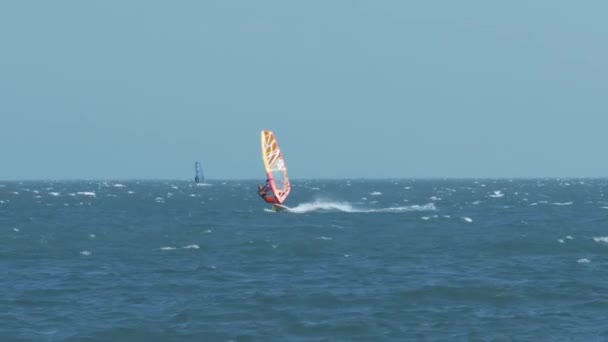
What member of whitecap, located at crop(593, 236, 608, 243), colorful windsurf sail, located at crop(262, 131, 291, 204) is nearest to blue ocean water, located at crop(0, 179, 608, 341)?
whitecap, located at crop(593, 236, 608, 243)

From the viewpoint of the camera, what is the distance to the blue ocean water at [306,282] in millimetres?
28203

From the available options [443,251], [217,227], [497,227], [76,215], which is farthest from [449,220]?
[76,215]

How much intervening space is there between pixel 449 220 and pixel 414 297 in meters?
37.8

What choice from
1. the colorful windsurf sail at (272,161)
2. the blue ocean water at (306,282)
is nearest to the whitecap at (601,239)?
the blue ocean water at (306,282)

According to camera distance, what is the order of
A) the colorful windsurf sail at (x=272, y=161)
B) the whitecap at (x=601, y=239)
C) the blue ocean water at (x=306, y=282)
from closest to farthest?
the blue ocean water at (x=306, y=282), the whitecap at (x=601, y=239), the colorful windsurf sail at (x=272, y=161)

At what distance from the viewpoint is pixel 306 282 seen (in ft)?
120

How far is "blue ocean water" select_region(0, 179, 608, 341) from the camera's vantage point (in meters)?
28.2

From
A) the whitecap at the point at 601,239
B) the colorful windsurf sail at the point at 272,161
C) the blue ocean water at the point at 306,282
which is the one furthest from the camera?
the colorful windsurf sail at the point at 272,161

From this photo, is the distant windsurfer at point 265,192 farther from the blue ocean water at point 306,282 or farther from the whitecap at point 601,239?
the whitecap at point 601,239

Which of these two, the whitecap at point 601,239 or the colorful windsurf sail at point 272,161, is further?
the colorful windsurf sail at point 272,161

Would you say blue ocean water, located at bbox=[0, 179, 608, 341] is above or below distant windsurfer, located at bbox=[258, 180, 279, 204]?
→ below

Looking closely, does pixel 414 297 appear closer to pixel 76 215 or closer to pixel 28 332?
pixel 28 332

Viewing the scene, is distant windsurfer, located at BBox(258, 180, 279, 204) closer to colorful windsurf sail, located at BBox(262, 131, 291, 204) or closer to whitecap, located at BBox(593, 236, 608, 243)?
colorful windsurf sail, located at BBox(262, 131, 291, 204)

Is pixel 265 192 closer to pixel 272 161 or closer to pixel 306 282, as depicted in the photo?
pixel 272 161
